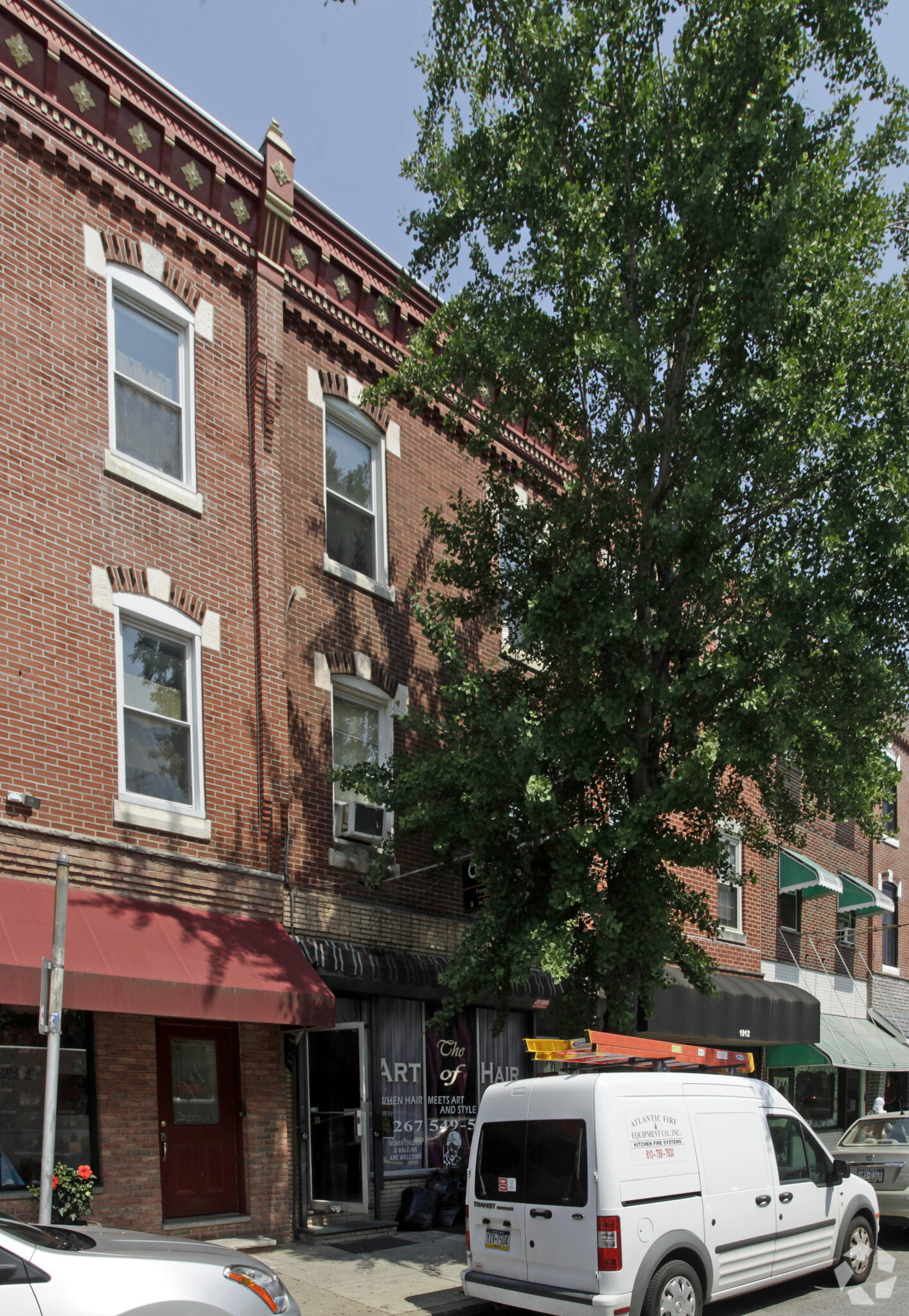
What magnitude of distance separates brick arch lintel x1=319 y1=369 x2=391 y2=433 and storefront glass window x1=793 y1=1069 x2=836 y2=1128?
16056 millimetres

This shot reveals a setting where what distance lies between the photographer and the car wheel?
10148 mm

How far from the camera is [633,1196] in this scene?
7820mm

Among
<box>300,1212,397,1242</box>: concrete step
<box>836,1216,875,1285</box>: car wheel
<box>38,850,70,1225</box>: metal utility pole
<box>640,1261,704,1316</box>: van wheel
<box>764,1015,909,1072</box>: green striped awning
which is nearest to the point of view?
<box>38,850,70,1225</box>: metal utility pole

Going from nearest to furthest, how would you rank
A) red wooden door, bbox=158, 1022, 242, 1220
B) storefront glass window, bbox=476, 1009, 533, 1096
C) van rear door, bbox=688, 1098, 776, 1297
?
van rear door, bbox=688, 1098, 776, 1297
red wooden door, bbox=158, 1022, 242, 1220
storefront glass window, bbox=476, 1009, 533, 1096

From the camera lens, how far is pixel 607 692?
38.5 feet

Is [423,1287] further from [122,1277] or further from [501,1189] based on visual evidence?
[122,1277]

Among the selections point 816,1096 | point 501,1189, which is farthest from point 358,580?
point 816,1096

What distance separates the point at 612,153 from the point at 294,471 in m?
5.03

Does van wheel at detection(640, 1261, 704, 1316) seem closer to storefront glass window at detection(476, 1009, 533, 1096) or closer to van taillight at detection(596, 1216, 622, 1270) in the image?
van taillight at detection(596, 1216, 622, 1270)

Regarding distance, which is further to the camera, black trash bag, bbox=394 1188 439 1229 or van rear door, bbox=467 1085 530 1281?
black trash bag, bbox=394 1188 439 1229

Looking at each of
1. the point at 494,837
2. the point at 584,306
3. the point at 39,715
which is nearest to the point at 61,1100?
the point at 39,715

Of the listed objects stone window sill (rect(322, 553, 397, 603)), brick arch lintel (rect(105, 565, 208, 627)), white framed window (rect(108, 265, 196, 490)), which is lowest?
brick arch lintel (rect(105, 565, 208, 627))

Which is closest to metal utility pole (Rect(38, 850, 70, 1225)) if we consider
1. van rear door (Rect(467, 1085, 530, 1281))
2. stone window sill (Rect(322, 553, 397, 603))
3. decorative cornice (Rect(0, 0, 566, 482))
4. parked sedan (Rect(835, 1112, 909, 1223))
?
van rear door (Rect(467, 1085, 530, 1281))

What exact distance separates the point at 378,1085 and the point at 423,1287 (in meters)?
3.29
